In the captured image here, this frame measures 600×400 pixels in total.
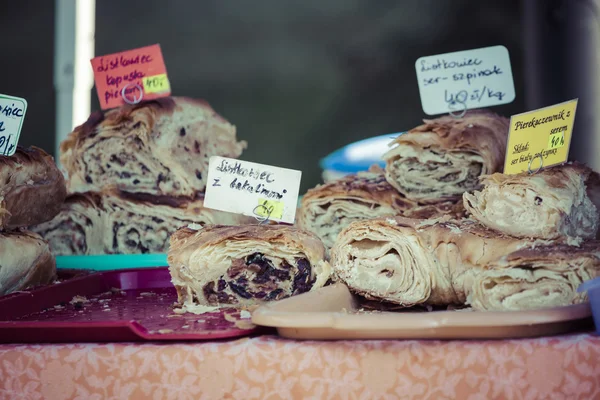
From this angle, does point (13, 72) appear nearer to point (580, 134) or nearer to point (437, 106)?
point (437, 106)

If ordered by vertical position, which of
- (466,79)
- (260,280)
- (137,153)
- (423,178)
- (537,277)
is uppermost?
(466,79)

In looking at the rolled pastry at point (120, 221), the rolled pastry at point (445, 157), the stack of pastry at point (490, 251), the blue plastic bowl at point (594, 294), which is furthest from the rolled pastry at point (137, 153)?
the blue plastic bowl at point (594, 294)

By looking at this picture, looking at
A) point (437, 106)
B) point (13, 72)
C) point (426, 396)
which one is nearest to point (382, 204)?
point (437, 106)

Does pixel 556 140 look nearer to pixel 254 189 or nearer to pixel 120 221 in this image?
pixel 254 189

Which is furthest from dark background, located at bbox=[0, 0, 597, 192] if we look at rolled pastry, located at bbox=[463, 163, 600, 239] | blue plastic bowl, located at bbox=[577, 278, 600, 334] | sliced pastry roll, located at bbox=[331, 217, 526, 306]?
blue plastic bowl, located at bbox=[577, 278, 600, 334]

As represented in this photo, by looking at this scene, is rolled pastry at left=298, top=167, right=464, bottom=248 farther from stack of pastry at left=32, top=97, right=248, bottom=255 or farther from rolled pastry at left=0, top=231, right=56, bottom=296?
rolled pastry at left=0, top=231, right=56, bottom=296

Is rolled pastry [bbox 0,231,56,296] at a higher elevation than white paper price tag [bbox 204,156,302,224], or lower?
lower

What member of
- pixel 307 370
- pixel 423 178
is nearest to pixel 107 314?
pixel 307 370
